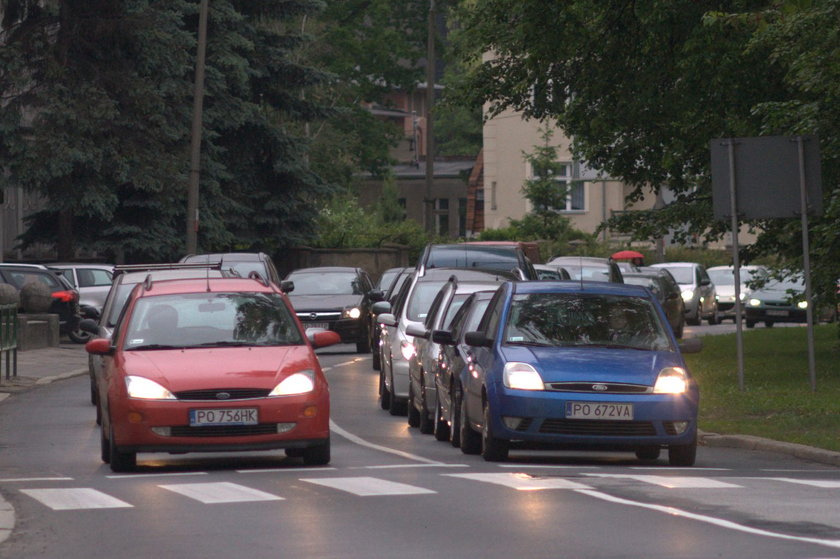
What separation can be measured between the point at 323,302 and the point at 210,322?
62.4ft

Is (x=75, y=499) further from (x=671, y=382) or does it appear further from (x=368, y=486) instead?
(x=671, y=382)

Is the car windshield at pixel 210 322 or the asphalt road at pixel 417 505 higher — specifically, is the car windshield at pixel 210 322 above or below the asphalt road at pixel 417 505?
above

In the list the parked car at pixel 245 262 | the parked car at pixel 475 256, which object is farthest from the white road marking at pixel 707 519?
the parked car at pixel 245 262

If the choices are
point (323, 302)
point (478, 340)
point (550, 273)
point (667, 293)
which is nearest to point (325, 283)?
point (323, 302)

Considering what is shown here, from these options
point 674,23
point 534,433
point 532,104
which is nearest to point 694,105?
point 674,23

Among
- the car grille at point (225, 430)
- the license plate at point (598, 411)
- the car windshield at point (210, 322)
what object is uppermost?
the car windshield at point (210, 322)

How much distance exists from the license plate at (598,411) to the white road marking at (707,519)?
97.8 inches

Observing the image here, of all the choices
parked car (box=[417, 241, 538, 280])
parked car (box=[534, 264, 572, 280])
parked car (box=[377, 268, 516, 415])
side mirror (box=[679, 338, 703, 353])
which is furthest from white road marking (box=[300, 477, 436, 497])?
parked car (box=[534, 264, 572, 280])

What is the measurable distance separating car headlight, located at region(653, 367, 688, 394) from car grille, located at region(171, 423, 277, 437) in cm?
306

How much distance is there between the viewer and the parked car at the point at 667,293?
135 ft

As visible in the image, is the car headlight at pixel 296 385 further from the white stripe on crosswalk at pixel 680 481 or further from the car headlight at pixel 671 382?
the car headlight at pixel 671 382

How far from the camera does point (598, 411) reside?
47.6ft

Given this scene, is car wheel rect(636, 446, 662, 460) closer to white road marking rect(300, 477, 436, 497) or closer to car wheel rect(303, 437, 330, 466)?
car wheel rect(303, 437, 330, 466)

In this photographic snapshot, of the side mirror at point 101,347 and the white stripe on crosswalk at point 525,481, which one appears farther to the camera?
the side mirror at point 101,347
